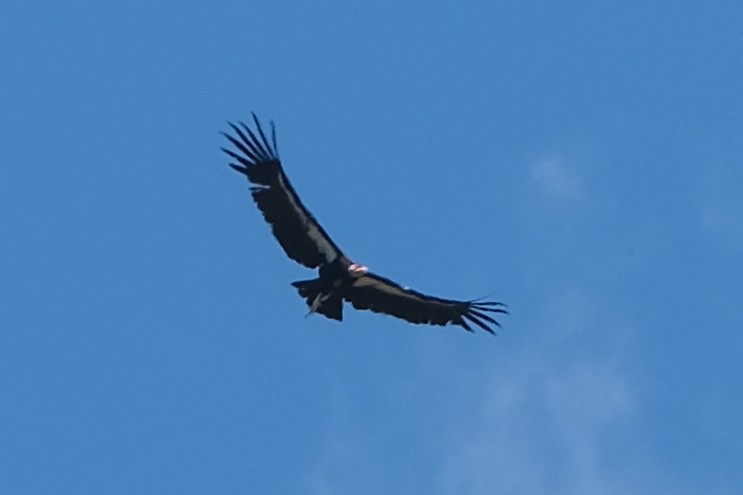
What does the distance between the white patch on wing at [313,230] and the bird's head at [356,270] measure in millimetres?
438

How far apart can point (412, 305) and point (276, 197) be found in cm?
501

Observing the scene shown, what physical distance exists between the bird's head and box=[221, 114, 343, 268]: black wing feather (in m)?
0.60

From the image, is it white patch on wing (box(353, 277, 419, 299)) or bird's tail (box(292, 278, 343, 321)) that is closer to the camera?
bird's tail (box(292, 278, 343, 321))

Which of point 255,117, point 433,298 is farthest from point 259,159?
point 433,298

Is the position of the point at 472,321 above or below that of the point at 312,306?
above

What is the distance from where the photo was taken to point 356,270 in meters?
55.8

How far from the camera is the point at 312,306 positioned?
182ft

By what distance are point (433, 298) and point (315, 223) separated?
14.5 feet

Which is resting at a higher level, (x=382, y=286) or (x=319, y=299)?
(x=382, y=286)

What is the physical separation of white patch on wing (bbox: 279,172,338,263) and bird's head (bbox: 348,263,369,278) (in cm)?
44

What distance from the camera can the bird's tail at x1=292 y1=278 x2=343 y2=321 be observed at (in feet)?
181

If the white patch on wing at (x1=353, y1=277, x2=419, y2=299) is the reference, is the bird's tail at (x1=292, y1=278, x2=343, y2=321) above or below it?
below

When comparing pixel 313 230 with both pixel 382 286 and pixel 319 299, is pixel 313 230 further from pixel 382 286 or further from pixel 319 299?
pixel 382 286

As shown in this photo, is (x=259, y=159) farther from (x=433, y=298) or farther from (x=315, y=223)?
(x=433, y=298)
